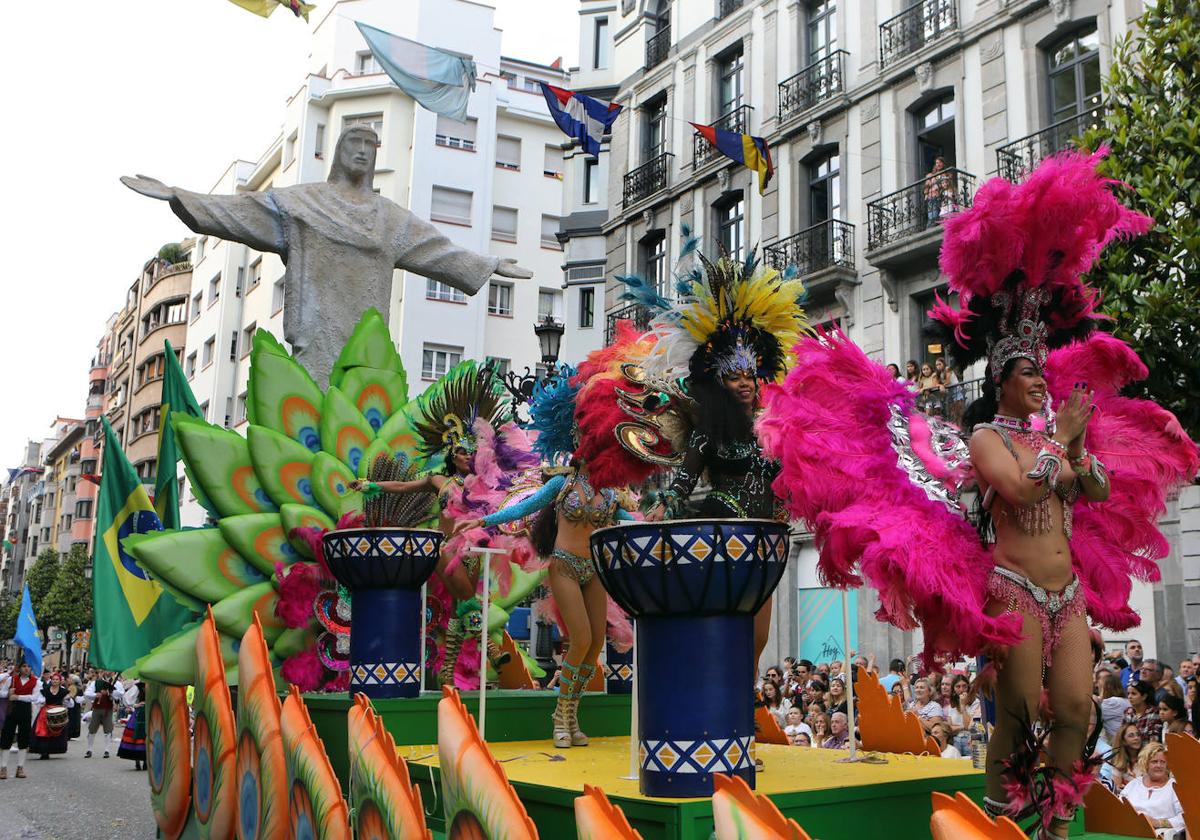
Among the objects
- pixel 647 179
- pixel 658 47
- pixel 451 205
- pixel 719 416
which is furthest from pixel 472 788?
pixel 451 205

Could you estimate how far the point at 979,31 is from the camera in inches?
691

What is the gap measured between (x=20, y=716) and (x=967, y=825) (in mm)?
16544

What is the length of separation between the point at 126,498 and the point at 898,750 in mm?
5009

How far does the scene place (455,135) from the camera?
119 feet

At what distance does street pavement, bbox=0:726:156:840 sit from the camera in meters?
9.32

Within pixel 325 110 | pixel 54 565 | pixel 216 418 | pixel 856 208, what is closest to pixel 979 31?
pixel 856 208

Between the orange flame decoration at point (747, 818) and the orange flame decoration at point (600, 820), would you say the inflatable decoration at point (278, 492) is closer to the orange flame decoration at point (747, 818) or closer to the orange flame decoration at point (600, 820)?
the orange flame decoration at point (600, 820)

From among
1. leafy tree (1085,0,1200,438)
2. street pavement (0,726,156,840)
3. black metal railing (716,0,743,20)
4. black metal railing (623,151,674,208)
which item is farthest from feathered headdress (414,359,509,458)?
black metal railing (716,0,743,20)

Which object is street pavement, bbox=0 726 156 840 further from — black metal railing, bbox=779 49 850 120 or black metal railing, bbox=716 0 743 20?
black metal railing, bbox=716 0 743 20

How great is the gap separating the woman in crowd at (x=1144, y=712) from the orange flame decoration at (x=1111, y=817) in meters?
4.08

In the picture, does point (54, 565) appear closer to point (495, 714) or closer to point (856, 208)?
point (856, 208)

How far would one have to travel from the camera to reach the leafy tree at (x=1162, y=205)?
21.6 ft

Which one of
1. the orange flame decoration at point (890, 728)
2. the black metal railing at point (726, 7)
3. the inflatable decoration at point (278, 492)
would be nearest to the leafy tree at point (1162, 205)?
the orange flame decoration at point (890, 728)

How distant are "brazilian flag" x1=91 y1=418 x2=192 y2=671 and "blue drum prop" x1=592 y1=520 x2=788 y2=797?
4465mm
